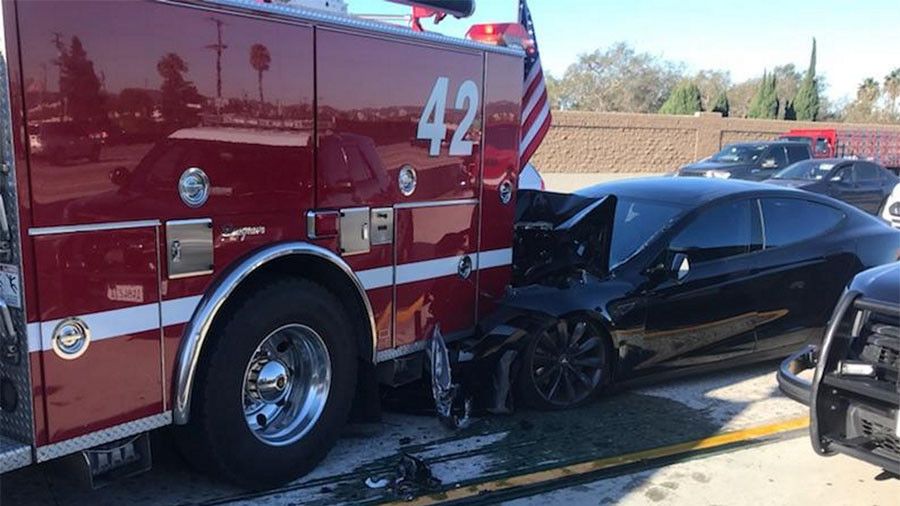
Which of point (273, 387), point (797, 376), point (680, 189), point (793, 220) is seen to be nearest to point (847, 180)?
point (793, 220)

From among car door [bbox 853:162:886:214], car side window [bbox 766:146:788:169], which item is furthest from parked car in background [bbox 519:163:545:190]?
car side window [bbox 766:146:788:169]

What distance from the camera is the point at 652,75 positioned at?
6303 cm

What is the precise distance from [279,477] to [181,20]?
2242 millimetres

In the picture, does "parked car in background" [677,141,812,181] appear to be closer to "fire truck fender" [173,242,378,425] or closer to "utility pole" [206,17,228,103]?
"fire truck fender" [173,242,378,425]

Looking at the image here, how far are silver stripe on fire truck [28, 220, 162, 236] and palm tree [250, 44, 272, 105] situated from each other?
32.3 inches

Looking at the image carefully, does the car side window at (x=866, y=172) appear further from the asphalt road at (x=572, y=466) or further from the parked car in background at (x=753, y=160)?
the asphalt road at (x=572, y=466)

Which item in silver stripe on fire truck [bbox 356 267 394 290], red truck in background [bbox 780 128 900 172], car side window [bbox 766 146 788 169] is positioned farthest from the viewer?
red truck in background [bbox 780 128 900 172]

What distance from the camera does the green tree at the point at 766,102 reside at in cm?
5871

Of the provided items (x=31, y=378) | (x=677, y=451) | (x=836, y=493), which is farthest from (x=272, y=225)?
(x=836, y=493)

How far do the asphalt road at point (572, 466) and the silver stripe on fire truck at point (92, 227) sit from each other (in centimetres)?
108

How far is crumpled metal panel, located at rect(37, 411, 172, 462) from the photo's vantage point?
320cm

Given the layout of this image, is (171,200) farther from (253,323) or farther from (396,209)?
(396,209)

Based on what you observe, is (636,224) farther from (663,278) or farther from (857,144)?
(857,144)

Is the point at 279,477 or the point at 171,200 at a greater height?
the point at 171,200
